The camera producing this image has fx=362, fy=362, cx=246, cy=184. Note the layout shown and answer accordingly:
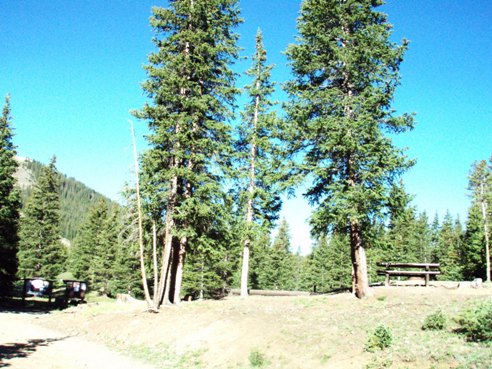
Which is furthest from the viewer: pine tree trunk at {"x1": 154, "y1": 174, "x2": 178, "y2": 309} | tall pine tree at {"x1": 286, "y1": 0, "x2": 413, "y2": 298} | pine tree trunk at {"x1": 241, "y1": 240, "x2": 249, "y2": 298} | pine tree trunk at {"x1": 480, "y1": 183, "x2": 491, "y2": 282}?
pine tree trunk at {"x1": 480, "y1": 183, "x2": 491, "y2": 282}

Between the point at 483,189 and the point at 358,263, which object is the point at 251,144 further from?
the point at 483,189

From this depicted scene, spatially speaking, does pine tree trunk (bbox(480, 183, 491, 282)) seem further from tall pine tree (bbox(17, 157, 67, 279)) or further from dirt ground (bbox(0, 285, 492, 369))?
tall pine tree (bbox(17, 157, 67, 279))

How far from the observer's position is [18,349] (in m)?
12.7

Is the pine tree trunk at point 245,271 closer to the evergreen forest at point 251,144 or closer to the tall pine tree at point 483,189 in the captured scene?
the evergreen forest at point 251,144

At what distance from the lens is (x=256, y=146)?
89.8ft

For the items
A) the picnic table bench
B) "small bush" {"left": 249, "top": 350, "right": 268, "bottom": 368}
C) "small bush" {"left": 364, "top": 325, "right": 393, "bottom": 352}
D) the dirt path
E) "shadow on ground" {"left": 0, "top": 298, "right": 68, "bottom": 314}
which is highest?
the picnic table bench

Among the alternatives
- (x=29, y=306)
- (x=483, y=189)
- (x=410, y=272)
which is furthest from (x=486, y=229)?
(x=29, y=306)

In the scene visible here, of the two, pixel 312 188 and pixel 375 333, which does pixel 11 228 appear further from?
pixel 375 333

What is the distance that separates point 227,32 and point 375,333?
18898 millimetres

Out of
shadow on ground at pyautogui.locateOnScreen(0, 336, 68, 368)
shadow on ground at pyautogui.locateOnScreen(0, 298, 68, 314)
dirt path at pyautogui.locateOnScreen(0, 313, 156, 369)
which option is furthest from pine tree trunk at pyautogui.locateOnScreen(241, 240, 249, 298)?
shadow on ground at pyautogui.locateOnScreen(0, 298, 68, 314)

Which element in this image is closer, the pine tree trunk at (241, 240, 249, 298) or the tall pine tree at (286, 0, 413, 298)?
the tall pine tree at (286, 0, 413, 298)

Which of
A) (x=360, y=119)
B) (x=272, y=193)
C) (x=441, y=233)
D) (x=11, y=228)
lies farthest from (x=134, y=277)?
(x=441, y=233)

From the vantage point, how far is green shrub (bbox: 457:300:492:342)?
8.59 metres

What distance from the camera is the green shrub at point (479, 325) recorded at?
338 inches
